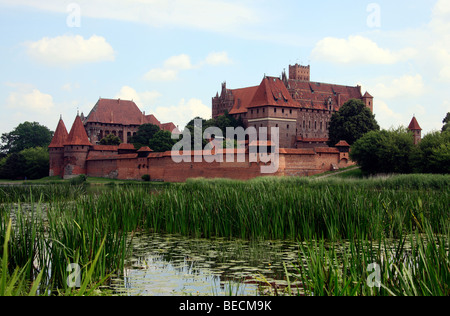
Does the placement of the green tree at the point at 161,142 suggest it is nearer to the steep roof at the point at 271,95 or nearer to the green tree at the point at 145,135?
the green tree at the point at 145,135

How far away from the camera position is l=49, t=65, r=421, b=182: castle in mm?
33188

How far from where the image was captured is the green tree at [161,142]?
43125 millimetres

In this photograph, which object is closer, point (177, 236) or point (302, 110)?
point (177, 236)

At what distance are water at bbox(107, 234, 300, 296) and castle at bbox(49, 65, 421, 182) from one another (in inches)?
943

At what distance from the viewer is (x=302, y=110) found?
55406 mm

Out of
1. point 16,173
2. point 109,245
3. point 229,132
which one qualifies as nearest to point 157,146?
point 229,132

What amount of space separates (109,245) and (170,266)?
1.17 meters

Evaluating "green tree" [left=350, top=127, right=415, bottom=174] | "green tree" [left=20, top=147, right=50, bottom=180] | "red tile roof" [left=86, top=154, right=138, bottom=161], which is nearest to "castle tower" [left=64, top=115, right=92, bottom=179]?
"red tile roof" [left=86, top=154, right=138, bottom=161]

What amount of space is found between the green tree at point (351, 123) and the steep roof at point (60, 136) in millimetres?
23041

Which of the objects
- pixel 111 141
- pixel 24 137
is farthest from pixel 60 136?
pixel 24 137

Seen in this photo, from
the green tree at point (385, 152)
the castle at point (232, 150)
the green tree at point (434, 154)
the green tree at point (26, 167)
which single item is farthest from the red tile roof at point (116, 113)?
the green tree at point (434, 154)

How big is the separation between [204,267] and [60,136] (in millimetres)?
40601

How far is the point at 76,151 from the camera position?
→ 42.4 meters
